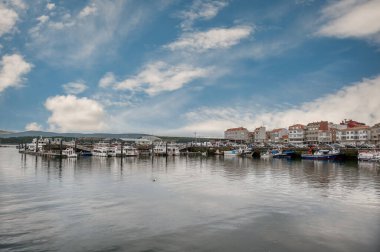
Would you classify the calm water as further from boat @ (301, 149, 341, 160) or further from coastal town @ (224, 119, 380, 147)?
coastal town @ (224, 119, 380, 147)

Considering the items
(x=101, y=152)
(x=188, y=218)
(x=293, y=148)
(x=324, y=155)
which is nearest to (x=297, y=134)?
(x=293, y=148)

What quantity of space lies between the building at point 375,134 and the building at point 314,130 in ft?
76.7

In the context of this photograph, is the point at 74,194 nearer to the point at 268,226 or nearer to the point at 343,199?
the point at 268,226

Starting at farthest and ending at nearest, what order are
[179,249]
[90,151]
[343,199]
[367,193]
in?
[90,151]
[367,193]
[343,199]
[179,249]

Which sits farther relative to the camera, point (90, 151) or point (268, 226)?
point (90, 151)

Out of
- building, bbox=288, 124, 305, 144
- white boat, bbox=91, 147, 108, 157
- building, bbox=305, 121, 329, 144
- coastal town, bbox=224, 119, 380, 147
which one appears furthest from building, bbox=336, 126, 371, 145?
white boat, bbox=91, 147, 108, 157

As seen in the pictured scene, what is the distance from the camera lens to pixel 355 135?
148 m

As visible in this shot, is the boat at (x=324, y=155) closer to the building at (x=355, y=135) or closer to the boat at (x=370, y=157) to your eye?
the boat at (x=370, y=157)

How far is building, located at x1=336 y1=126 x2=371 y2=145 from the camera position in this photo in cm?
14338

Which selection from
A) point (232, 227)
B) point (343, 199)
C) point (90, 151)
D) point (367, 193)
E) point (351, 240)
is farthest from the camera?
point (90, 151)

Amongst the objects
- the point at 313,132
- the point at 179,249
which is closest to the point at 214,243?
the point at 179,249

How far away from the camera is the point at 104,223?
21391mm

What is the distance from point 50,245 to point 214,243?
29.1 feet

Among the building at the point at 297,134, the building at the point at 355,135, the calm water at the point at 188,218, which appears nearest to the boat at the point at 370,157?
the building at the point at 355,135
